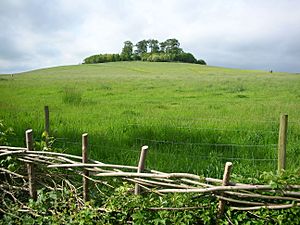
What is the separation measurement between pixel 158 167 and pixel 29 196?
205 cm

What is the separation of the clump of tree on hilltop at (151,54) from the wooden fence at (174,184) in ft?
201

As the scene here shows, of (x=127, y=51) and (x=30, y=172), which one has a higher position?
(x=127, y=51)

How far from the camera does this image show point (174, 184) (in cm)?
326

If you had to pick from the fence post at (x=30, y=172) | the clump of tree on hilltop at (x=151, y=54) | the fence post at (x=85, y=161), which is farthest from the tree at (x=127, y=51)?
the fence post at (x=85, y=161)

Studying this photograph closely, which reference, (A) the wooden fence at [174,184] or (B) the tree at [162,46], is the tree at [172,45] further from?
(A) the wooden fence at [174,184]

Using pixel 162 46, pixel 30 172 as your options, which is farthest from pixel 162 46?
pixel 30 172

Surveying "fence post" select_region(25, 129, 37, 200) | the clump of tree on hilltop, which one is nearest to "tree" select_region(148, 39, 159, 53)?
the clump of tree on hilltop

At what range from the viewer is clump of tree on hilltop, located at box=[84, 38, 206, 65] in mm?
66625

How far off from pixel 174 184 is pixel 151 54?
69208 mm

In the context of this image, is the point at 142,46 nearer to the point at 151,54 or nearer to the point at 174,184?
the point at 151,54

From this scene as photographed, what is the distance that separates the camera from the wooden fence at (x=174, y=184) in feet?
9.73

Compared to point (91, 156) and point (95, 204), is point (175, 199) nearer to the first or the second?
point (95, 204)

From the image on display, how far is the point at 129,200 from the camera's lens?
3.33 metres

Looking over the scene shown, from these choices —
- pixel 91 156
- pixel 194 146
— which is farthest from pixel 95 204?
pixel 194 146
